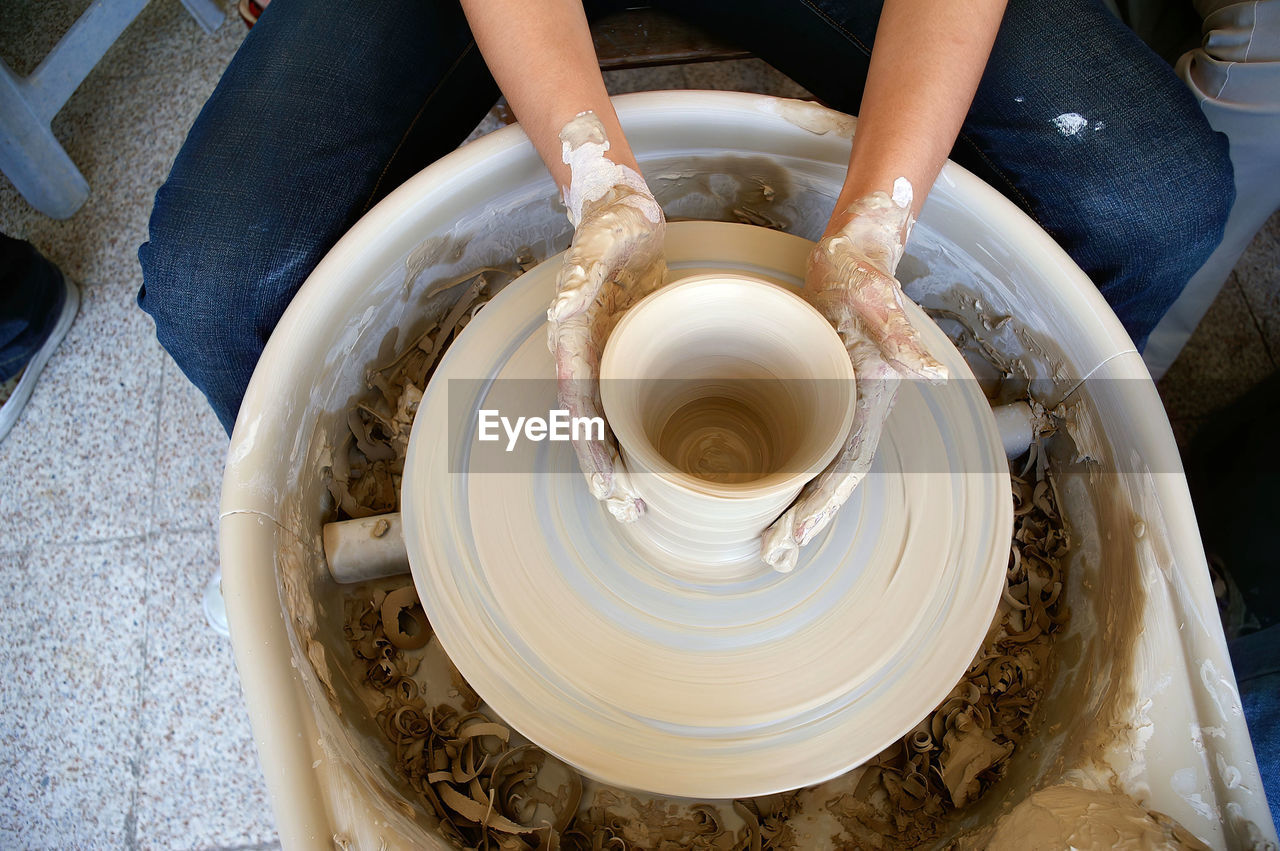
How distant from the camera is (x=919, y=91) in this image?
1270mm

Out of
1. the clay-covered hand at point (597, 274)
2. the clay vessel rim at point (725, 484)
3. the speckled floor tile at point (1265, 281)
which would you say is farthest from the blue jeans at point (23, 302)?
the speckled floor tile at point (1265, 281)

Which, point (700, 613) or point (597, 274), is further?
point (700, 613)

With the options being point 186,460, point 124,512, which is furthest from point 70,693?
point 186,460

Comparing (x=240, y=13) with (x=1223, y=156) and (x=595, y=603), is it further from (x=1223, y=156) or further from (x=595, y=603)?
(x=1223, y=156)

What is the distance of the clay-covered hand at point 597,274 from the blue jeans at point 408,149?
1.44 feet

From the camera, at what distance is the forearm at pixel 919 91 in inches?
48.9

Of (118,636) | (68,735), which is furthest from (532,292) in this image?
(68,735)

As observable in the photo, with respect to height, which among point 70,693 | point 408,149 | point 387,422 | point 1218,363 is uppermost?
point 408,149

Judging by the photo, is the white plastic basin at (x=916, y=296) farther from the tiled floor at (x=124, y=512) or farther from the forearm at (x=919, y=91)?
the tiled floor at (x=124, y=512)

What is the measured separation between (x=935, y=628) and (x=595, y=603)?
1.58ft

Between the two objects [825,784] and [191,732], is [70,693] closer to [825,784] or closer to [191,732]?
[191,732]

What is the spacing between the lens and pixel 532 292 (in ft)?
4.46

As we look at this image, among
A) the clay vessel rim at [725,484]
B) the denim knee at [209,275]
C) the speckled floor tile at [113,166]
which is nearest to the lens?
the clay vessel rim at [725,484]

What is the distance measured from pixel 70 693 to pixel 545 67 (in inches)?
66.6
